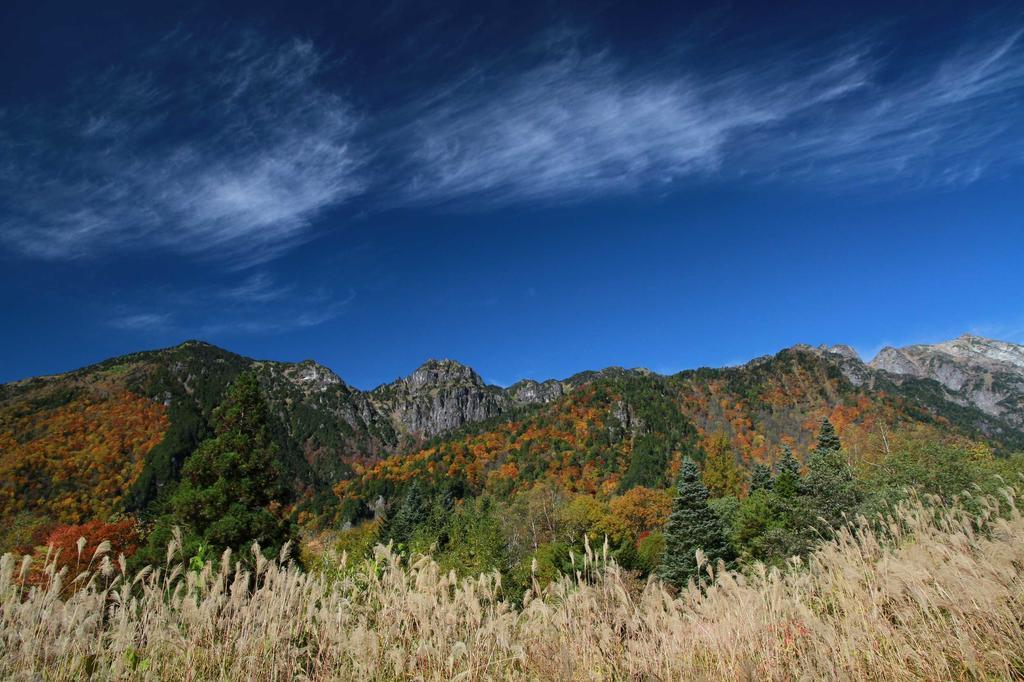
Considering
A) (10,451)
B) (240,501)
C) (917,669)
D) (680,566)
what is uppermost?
(10,451)

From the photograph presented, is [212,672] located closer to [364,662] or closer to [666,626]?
[364,662]

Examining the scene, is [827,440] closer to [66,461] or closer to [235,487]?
[235,487]

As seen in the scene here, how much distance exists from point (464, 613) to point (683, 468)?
4679 centimetres

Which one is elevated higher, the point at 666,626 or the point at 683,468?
the point at 683,468

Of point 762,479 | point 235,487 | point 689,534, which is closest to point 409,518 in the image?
point 689,534

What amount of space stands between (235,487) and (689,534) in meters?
33.3

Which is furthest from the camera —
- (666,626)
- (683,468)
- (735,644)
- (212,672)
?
(683,468)

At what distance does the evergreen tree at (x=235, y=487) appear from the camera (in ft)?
72.7

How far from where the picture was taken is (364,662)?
→ 425cm

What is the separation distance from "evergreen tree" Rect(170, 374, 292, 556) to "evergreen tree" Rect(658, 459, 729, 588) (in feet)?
96.0

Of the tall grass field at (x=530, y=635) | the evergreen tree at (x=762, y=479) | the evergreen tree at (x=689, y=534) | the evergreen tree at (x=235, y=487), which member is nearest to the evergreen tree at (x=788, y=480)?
the evergreen tree at (x=762, y=479)

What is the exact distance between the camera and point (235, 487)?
23188mm

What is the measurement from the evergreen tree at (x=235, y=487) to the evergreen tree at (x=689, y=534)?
29.3 m

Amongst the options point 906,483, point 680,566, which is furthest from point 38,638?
point 680,566
